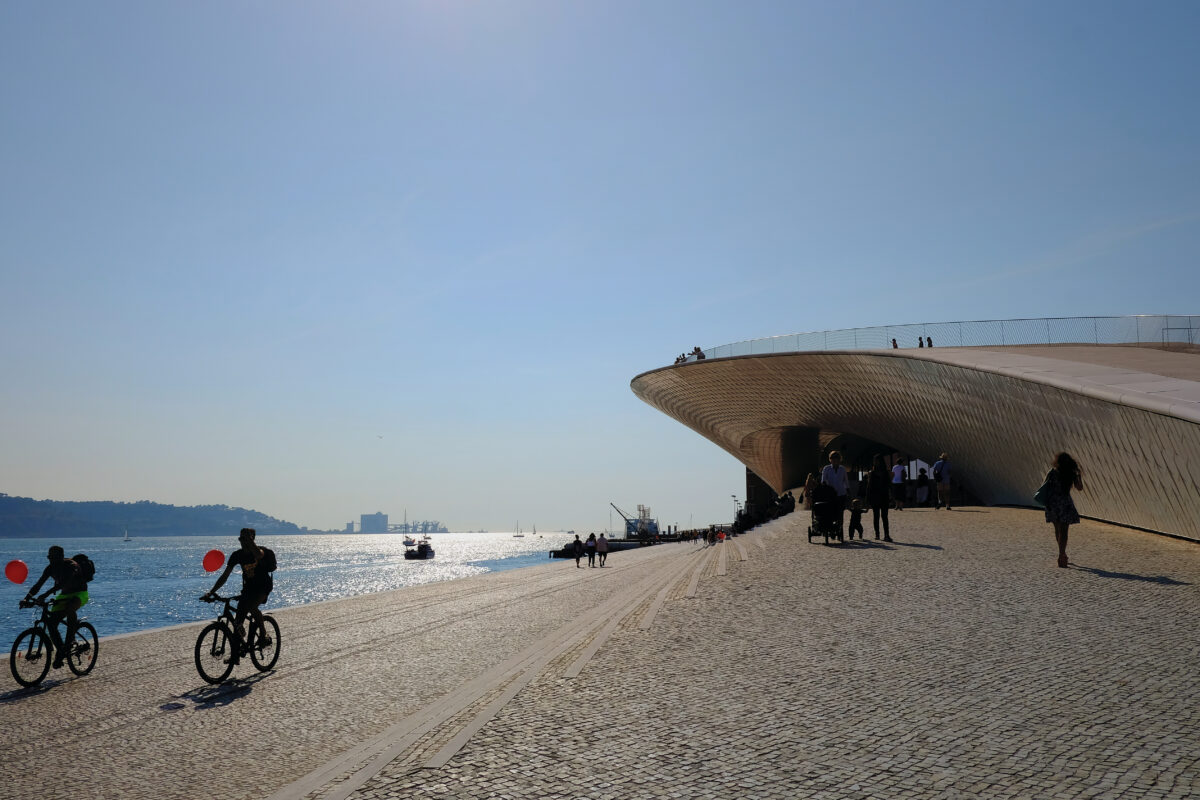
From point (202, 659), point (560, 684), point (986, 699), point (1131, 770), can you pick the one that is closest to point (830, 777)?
point (1131, 770)

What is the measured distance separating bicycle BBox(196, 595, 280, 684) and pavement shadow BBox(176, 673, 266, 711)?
0.17 metres

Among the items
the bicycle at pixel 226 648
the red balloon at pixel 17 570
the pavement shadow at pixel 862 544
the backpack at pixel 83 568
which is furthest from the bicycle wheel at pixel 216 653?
the pavement shadow at pixel 862 544

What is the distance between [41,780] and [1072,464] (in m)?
12.0

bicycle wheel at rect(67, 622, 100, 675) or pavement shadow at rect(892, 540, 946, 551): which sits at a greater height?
pavement shadow at rect(892, 540, 946, 551)

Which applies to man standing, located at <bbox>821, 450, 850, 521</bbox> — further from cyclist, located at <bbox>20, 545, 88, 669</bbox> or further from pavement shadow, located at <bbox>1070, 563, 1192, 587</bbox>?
cyclist, located at <bbox>20, 545, 88, 669</bbox>

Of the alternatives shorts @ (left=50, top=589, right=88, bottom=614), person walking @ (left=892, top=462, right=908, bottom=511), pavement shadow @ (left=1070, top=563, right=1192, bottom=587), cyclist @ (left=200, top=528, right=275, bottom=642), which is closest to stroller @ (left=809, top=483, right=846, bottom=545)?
pavement shadow @ (left=1070, top=563, right=1192, bottom=587)

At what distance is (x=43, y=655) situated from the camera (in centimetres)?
917

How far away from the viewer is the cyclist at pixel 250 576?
877 cm

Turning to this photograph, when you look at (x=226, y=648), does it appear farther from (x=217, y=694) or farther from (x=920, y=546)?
(x=920, y=546)

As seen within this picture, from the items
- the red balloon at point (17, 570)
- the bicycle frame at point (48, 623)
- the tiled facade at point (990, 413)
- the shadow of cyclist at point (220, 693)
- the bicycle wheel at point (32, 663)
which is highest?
the tiled facade at point (990, 413)

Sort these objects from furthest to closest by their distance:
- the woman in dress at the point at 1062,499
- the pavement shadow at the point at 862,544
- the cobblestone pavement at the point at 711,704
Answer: the pavement shadow at the point at 862,544 → the woman in dress at the point at 1062,499 → the cobblestone pavement at the point at 711,704

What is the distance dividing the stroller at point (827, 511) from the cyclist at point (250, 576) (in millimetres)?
10934

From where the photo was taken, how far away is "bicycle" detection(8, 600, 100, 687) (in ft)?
28.3

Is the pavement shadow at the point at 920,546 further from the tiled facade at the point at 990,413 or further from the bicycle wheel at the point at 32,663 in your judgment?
the bicycle wheel at the point at 32,663
